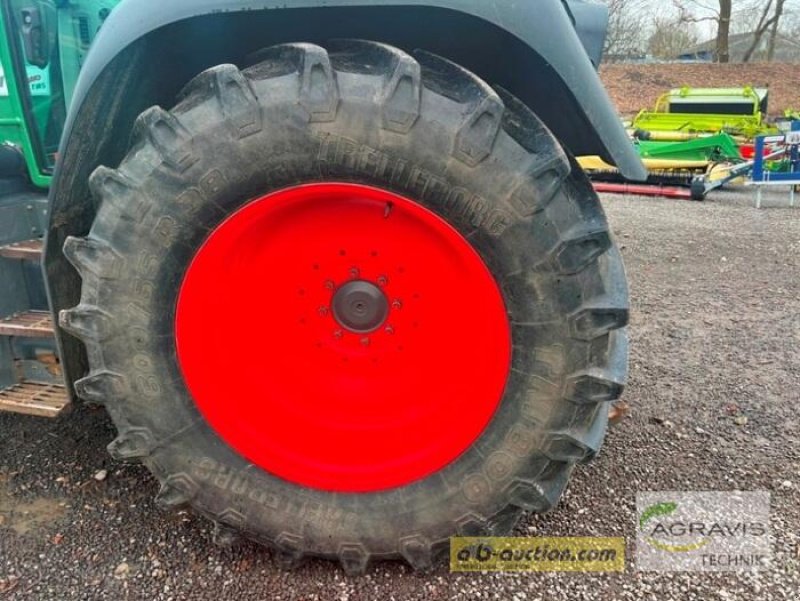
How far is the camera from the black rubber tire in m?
1.66

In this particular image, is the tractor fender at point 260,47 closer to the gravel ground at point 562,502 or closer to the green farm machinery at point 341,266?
the green farm machinery at point 341,266

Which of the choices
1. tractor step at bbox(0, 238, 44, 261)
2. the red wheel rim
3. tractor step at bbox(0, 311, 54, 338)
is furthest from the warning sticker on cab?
tractor step at bbox(0, 238, 44, 261)

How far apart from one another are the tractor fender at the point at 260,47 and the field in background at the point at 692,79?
21189 millimetres

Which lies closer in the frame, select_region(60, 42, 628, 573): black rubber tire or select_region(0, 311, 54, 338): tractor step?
select_region(60, 42, 628, 573): black rubber tire

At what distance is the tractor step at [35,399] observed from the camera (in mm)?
2168

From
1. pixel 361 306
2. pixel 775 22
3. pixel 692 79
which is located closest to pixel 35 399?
pixel 361 306

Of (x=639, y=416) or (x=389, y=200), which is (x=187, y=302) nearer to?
(x=389, y=200)

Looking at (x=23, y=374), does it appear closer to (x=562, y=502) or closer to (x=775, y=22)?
(x=562, y=502)

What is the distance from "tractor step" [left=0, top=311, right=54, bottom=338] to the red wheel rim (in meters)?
0.67

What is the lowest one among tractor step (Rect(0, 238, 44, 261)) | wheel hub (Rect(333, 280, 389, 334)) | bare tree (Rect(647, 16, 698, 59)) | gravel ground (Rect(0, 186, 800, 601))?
bare tree (Rect(647, 16, 698, 59))

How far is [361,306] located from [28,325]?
122cm

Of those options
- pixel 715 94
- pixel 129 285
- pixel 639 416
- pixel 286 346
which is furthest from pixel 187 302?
pixel 715 94

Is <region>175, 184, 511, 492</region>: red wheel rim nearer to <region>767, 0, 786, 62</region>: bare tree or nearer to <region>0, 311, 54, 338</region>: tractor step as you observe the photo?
<region>0, 311, 54, 338</region>: tractor step

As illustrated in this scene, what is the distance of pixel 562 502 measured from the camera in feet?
7.68
